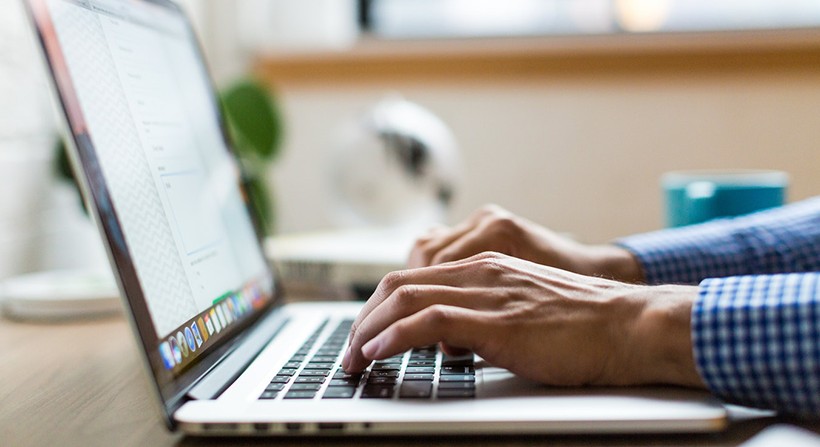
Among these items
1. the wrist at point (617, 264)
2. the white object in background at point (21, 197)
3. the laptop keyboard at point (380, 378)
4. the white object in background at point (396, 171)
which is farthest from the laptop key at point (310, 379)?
the white object in background at point (396, 171)

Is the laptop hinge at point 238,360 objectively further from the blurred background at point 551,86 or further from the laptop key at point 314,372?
the blurred background at point 551,86

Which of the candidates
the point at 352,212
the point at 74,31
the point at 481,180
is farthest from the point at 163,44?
the point at 481,180

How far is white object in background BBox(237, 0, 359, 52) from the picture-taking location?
5.51 feet

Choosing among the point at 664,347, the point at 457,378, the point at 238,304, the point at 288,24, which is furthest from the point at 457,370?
the point at 288,24

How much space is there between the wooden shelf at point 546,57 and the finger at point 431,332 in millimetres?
1137

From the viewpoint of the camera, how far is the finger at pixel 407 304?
518mm

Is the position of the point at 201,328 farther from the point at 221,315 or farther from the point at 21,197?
the point at 21,197

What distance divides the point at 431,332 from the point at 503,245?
26 centimetres

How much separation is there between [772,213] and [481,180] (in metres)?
0.77

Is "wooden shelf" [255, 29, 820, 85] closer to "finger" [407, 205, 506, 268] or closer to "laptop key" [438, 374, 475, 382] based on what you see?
"finger" [407, 205, 506, 268]

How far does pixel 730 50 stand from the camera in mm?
1490

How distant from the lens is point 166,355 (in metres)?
0.48

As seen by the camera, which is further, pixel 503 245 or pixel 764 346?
pixel 503 245

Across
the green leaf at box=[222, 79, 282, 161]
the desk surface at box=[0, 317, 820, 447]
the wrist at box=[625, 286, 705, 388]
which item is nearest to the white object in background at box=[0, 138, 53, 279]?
the desk surface at box=[0, 317, 820, 447]
